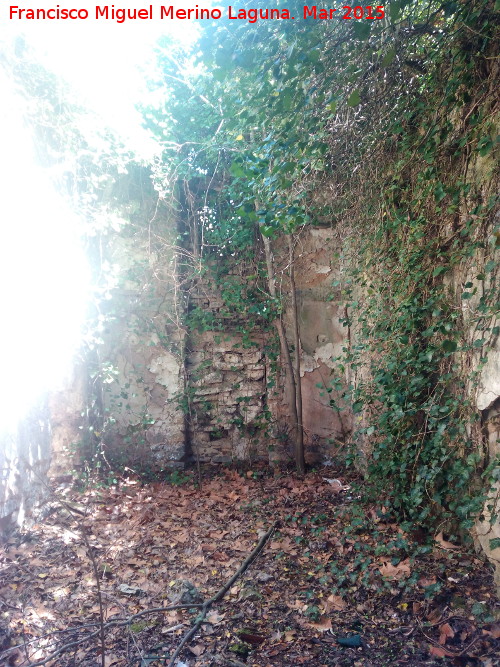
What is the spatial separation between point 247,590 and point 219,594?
0.70ft

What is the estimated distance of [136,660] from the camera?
2133 millimetres

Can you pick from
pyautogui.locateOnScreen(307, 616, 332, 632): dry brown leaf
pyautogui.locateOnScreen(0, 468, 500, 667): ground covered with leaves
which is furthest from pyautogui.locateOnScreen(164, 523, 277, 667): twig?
pyautogui.locateOnScreen(307, 616, 332, 632): dry brown leaf

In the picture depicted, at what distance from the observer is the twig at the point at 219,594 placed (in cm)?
204

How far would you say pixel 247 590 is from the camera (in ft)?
8.75

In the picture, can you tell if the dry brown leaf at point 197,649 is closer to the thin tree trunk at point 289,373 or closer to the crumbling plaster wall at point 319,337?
the thin tree trunk at point 289,373

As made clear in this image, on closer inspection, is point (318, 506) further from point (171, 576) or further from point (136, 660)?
point (136, 660)

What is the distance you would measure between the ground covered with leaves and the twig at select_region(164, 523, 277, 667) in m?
0.03

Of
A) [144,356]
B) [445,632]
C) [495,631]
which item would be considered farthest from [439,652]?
[144,356]

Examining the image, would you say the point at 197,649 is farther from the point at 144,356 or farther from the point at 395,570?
the point at 144,356

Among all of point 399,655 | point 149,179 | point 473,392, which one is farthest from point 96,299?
point 399,655

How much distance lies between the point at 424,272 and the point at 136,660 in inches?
105

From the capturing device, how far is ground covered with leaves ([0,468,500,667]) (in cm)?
215

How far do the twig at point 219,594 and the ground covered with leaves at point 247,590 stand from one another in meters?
0.03

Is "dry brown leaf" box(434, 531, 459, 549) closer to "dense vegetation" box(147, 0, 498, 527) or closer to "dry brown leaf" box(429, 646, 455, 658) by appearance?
"dense vegetation" box(147, 0, 498, 527)
